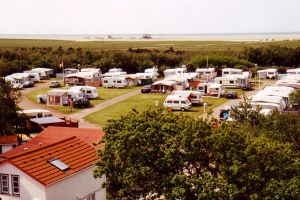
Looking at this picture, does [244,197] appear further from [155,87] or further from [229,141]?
[155,87]

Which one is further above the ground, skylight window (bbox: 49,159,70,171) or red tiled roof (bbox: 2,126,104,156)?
skylight window (bbox: 49,159,70,171)

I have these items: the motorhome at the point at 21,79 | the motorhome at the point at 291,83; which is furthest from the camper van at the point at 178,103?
the motorhome at the point at 21,79

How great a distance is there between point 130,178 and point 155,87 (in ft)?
168

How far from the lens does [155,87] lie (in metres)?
69.4

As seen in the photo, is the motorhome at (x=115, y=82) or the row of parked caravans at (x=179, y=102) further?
the motorhome at (x=115, y=82)

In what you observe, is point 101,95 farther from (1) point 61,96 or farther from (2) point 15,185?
(2) point 15,185

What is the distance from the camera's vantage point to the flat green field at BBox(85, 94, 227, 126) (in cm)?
5201

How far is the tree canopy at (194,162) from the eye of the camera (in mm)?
17375

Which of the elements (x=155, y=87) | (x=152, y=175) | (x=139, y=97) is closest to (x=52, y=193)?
(x=152, y=175)

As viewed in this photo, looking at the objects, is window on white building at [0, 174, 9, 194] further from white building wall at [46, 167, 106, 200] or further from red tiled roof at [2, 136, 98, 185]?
white building wall at [46, 167, 106, 200]

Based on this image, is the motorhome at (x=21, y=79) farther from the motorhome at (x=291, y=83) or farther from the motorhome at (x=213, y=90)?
the motorhome at (x=291, y=83)

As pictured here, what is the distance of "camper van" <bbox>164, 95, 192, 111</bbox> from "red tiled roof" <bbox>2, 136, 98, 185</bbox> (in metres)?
31.8

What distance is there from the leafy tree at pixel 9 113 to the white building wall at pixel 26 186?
14689 millimetres

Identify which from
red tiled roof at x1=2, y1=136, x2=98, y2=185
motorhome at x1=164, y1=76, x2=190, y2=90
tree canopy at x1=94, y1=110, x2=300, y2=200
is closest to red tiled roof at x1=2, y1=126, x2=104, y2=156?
red tiled roof at x1=2, y1=136, x2=98, y2=185
